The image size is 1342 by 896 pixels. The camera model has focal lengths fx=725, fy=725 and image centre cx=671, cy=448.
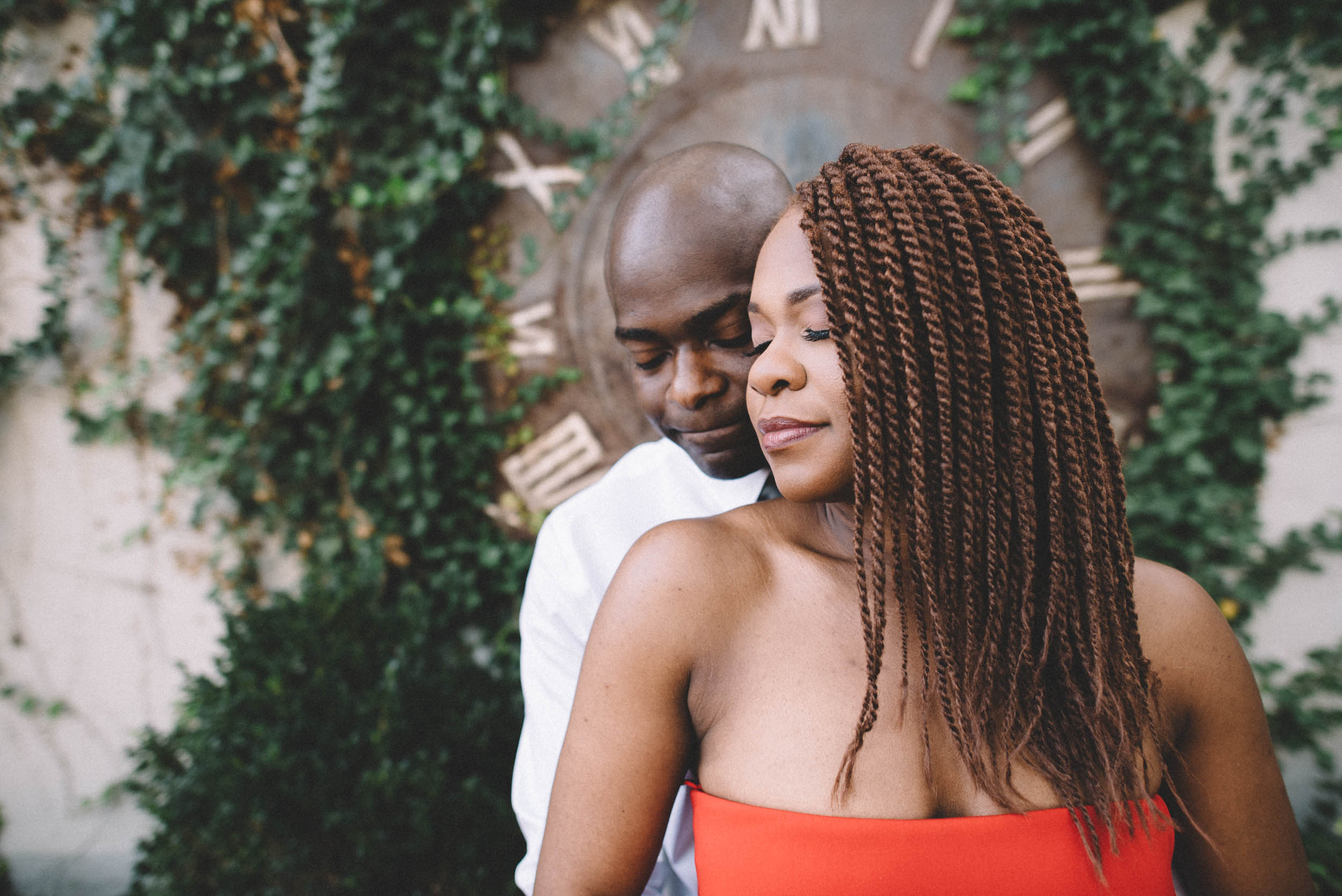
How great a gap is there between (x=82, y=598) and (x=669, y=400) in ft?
10.9

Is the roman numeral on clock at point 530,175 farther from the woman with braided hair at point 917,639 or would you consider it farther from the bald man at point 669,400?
the woman with braided hair at point 917,639

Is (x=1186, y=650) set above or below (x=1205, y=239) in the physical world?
below

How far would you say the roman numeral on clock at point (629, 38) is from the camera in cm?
294

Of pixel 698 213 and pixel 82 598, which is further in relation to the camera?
pixel 82 598

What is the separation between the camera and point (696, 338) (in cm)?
170

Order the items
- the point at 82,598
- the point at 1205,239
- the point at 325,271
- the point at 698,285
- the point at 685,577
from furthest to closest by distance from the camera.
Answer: the point at 82,598 < the point at 325,271 < the point at 1205,239 < the point at 698,285 < the point at 685,577

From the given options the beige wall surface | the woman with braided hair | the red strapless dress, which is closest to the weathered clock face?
the beige wall surface

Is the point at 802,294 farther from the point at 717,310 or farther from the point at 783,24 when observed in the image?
the point at 783,24

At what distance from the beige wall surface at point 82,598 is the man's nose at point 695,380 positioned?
2516 mm

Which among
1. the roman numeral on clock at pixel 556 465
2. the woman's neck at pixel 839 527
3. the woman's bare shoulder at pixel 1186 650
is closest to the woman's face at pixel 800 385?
the woman's neck at pixel 839 527

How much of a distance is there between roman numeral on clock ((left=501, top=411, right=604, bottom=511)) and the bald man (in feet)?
3.75

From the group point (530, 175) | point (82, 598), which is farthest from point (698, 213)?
point (82, 598)

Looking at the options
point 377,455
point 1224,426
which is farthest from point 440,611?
point 1224,426

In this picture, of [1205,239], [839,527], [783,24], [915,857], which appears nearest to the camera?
[915,857]
